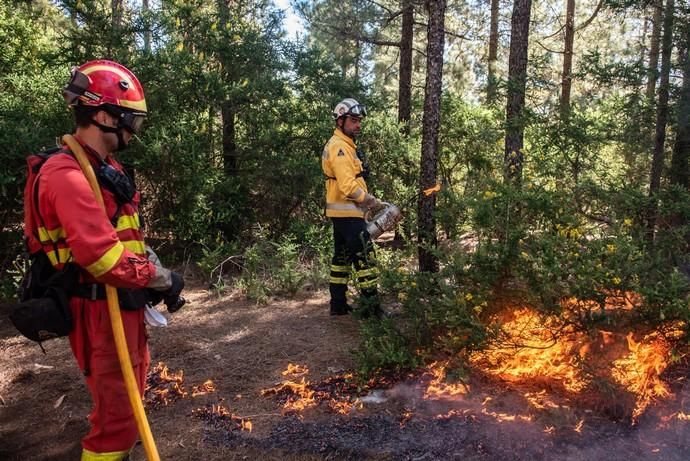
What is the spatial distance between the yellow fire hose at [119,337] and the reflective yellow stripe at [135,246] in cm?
27

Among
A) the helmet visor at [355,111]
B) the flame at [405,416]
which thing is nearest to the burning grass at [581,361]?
the flame at [405,416]

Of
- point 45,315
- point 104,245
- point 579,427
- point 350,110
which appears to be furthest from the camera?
point 350,110

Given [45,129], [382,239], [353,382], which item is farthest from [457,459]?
[382,239]

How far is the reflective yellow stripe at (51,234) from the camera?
8.77 ft

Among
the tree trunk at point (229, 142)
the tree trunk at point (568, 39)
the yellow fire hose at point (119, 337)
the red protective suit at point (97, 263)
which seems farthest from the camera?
the tree trunk at point (568, 39)

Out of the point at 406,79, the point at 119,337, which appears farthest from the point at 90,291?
the point at 406,79

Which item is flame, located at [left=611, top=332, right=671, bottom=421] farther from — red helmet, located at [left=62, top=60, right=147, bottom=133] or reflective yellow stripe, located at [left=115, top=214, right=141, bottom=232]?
red helmet, located at [left=62, top=60, right=147, bottom=133]

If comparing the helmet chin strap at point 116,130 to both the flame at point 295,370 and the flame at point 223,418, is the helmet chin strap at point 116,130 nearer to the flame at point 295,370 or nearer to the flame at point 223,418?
the flame at point 223,418

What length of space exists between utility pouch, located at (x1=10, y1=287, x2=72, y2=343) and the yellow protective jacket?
3.74 metres

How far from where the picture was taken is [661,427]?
352 centimetres

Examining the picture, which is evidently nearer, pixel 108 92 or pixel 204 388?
pixel 108 92

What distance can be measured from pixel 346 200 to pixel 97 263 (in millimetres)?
3962

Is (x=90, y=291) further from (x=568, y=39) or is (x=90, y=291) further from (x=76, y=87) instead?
(x=568, y=39)

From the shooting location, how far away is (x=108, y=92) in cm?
278
